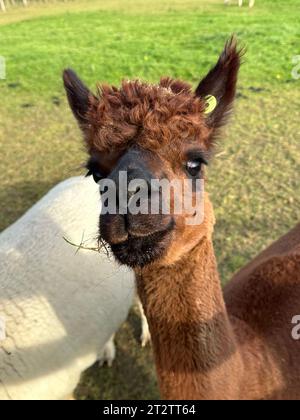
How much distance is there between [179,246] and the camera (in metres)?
1.61

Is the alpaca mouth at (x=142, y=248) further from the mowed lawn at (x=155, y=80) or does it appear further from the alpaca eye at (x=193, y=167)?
the mowed lawn at (x=155, y=80)

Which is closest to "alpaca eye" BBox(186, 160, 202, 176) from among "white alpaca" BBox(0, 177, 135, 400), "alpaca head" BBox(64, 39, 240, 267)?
"alpaca head" BBox(64, 39, 240, 267)

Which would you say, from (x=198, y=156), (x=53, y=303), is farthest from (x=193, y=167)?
(x=53, y=303)

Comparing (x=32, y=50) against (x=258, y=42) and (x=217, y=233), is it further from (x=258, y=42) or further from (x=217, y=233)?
(x=217, y=233)

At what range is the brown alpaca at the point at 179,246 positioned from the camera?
152 cm

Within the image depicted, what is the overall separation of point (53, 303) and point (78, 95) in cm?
152

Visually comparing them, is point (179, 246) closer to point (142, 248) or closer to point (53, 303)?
point (142, 248)

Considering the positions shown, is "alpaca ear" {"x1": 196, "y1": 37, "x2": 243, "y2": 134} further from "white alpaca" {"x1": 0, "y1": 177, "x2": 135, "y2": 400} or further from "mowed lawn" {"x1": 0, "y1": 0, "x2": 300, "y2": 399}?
"white alpaca" {"x1": 0, "y1": 177, "x2": 135, "y2": 400}

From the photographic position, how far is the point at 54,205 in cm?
349

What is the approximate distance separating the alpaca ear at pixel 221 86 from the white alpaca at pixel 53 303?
47.7 inches

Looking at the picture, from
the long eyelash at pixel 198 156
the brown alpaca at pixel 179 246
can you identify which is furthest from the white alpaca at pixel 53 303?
the long eyelash at pixel 198 156

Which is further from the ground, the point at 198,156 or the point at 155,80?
the point at 198,156
